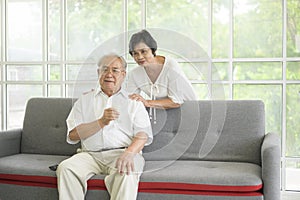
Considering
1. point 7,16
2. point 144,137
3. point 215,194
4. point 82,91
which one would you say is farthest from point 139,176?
point 7,16

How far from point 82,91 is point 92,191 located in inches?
24.4

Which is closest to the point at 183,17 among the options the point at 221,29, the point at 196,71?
the point at 221,29

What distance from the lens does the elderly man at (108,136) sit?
107 inches

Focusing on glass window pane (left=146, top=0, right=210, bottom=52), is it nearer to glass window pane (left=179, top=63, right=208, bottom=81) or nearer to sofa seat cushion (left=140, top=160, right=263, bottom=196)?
glass window pane (left=179, top=63, right=208, bottom=81)

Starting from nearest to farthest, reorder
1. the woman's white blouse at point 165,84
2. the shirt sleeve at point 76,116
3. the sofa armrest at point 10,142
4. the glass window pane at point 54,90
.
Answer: the woman's white blouse at point 165,84, the shirt sleeve at point 76,116, the sofa armrest at point 10,142, the glass window pane at point 54,90

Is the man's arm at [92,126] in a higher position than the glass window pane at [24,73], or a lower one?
lower

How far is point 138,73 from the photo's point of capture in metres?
2.81

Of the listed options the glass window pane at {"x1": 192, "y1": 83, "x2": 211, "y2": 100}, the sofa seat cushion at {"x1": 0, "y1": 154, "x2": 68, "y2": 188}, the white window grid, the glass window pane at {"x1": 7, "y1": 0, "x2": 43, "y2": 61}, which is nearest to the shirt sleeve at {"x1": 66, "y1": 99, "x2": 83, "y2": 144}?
the sofa seat cushion at {"x1": 0, "y1": 154, "x2": 68, "y2": 188}

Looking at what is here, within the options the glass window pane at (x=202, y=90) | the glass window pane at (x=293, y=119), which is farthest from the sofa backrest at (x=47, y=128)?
the glass window pane at (x=293, y=119)

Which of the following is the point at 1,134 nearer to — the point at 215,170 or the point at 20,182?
the point at 20,182

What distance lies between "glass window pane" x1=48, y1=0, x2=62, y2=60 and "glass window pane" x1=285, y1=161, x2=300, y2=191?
228 cm

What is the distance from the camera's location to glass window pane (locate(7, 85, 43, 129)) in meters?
4.41

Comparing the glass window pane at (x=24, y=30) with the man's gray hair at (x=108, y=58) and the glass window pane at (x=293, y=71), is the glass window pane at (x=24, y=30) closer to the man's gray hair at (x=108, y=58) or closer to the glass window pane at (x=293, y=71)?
the man's gray hair at (x=108, y=58)

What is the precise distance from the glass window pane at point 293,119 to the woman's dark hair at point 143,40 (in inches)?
61.9
